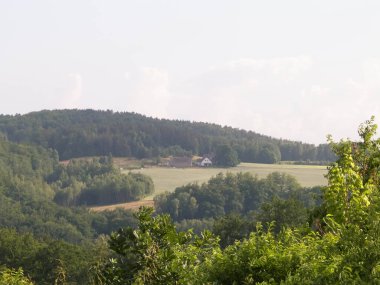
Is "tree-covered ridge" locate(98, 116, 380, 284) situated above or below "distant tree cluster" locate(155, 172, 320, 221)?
above

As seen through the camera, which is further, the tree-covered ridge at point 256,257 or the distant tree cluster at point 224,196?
the distant tree cluster at point 224,196

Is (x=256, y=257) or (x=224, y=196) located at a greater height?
(x=256, y=257)

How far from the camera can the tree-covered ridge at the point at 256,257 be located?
1273 cm

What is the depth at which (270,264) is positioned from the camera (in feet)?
49.5

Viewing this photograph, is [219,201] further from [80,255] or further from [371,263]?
[371,263]

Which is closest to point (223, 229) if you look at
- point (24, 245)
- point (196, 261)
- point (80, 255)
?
point (80, 255)

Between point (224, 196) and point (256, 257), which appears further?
point (224, 196)

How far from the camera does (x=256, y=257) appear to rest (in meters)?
15.6

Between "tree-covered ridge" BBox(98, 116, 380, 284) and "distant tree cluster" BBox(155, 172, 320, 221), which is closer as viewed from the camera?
"tree-covered ridge" BBox(98, 116, 380, 284)

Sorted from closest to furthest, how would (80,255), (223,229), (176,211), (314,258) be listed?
(314,258) → (223,229) → (80,255) → (176,211)

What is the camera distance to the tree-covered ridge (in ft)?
41.8

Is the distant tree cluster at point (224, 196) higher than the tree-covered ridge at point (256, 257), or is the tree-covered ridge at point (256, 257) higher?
the tree-covered ridge at point (256, 257)

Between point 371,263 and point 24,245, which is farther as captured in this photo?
point 24,245

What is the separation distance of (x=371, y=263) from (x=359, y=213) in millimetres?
3437
